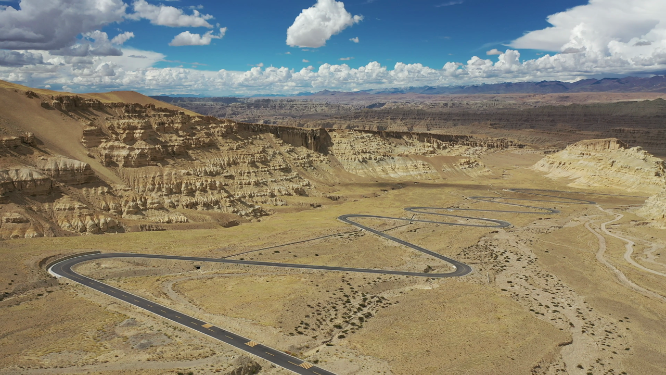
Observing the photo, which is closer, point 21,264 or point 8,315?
point 8,315

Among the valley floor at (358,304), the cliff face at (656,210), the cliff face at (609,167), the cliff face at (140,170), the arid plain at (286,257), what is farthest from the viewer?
the cliff face at (609,167)

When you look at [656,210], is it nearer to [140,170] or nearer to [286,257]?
[286,257]

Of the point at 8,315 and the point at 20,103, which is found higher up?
the point at 20,103

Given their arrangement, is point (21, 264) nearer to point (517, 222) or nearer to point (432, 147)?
point (517, 222)

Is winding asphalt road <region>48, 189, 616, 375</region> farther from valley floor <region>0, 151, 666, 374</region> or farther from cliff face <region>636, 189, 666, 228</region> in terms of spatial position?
cliff face <region>636, 189, 666, 228</region>

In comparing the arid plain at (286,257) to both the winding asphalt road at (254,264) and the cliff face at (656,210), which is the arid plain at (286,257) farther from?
the winding asphalt road at (254,264)

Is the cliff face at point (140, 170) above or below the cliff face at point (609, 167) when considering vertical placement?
above

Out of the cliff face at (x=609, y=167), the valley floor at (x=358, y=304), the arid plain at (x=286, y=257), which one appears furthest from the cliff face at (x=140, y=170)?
Result: the cliff face at (x=609, y=167)

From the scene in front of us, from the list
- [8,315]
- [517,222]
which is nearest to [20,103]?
[8,315]
